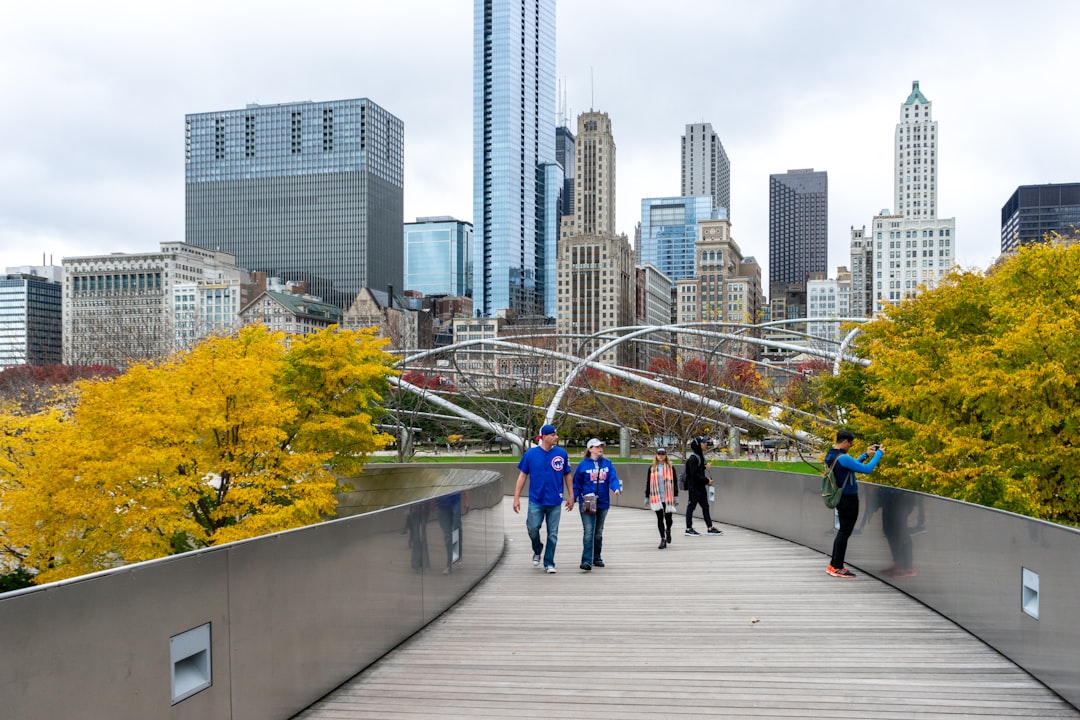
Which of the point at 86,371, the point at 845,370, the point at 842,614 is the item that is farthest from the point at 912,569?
the point at 86,371

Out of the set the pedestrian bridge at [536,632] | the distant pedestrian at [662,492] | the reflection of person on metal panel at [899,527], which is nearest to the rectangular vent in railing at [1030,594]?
the pedestrian bridge at [536,632]

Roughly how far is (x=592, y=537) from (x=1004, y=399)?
567cm

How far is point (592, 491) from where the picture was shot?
1151 centimetres

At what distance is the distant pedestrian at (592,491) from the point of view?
451 inches

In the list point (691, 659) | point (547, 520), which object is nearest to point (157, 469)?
point (547, 520)

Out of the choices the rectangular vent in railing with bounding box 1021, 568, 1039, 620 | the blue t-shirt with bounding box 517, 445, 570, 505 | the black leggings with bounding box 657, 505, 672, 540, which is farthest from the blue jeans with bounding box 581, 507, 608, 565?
the rectangular vent in railing with bounding box 1021, 568, 1039, 620

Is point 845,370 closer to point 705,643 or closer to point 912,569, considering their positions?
point 912,569

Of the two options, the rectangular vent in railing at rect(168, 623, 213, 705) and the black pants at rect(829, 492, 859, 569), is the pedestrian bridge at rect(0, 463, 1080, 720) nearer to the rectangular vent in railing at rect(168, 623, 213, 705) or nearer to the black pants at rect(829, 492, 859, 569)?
the rectangular vent in railing at rect(168, 623, 213, 705)

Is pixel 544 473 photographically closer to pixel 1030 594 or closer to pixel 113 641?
pixel 1030 594

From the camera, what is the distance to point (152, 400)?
21.6m

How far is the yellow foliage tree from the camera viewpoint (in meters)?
20.7

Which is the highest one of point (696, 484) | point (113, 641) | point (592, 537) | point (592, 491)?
point (113, 641)

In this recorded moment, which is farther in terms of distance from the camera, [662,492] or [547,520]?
[662,492]

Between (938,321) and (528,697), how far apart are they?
1207 cm
